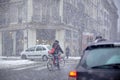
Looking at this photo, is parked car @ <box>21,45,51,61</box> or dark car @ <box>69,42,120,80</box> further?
parked car @ <box>21,45,51,61</box>

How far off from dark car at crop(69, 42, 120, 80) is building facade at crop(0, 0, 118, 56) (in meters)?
26.3

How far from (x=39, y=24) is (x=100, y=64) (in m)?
30.5

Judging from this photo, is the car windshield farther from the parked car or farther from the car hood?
the parked car

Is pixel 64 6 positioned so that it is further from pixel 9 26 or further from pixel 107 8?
pixel 107 8

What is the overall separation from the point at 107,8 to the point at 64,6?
33.2 metres

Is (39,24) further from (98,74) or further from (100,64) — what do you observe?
(98,74)

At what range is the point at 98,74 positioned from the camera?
12.0 feet

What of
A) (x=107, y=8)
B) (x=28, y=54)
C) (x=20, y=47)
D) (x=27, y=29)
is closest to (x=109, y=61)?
(x=28, y=54)

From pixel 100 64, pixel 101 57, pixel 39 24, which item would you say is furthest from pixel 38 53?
pixel 100 64

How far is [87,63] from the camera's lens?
155 inches

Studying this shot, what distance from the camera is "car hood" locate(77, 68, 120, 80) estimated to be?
3.57 m

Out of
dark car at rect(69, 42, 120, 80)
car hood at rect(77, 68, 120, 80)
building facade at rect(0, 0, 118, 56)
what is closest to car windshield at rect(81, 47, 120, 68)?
dark car at rect(69, 42, 120, 80)

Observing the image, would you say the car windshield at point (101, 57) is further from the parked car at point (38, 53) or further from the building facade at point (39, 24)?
the building facade at point (39, 24)

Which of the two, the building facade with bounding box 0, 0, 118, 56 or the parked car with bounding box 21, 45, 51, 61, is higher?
the building facade with bounding box 0, 0, 118, 56
